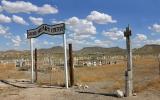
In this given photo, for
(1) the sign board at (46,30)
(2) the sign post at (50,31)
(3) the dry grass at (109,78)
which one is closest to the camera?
(3) the dry grass at (109,78)

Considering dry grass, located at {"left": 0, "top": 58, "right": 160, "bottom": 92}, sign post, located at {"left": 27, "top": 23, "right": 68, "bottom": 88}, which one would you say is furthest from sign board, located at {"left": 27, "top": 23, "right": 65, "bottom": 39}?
dry grass, located at {"left": 0, "top": 58, "right": 160, "bottom": 92}

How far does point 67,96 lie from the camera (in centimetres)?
1748

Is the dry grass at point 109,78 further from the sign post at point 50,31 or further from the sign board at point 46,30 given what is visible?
the sign board at point 46,30

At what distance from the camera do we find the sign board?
70.3ft

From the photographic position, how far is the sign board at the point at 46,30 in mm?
21422

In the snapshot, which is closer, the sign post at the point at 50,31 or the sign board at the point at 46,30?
the sign post at the point at 50,31

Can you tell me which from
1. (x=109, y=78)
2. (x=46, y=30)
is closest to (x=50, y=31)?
(x=46, y=30)

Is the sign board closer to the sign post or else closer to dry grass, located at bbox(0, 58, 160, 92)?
the sign post

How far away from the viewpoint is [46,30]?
23359 mm

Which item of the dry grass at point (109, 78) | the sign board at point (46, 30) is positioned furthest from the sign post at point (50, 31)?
the dry grass at point (109, 78)

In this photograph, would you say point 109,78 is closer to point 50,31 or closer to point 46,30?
point 46,30

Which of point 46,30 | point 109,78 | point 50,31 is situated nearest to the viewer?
point 50,31

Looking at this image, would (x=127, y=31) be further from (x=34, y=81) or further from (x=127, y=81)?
(x=34, y=81)

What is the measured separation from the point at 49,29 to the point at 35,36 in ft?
9.36
